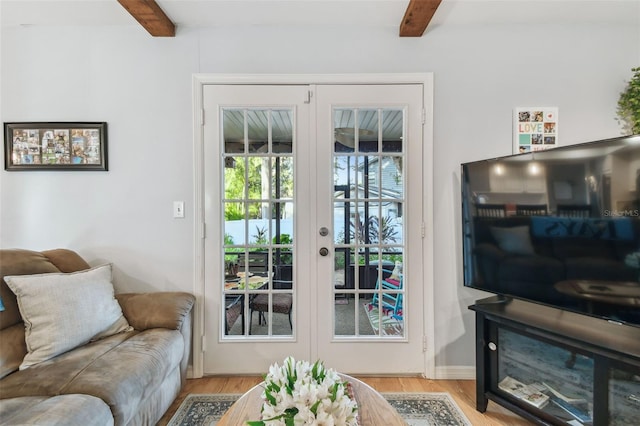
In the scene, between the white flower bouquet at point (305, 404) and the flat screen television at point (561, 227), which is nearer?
the white flower bouquet at point (305, 404)

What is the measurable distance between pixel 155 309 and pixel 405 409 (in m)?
1.68

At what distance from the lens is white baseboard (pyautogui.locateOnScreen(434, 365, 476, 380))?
2018 millimetres

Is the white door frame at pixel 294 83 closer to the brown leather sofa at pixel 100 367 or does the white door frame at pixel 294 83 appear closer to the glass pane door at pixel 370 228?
the glass pane door at pixel 370 228

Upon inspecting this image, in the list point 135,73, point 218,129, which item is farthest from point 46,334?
point 135,73

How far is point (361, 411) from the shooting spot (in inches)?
41.9

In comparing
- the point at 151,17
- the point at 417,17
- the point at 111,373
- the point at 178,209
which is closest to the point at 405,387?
the point at 111,373

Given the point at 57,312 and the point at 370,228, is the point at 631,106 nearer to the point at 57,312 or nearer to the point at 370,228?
the point at 370,228

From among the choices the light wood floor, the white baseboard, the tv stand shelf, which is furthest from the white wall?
the tv stand shelf

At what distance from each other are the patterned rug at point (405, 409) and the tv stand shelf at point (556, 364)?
0.19 meters

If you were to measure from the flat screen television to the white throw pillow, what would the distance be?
88.4 inches

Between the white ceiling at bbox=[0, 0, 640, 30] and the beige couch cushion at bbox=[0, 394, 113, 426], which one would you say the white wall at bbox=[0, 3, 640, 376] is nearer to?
the white ceiling at bbox=[0, 0, 640, 30]

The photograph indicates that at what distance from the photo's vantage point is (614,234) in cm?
127

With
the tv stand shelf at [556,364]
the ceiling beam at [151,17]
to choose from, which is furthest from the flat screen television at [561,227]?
the ceiling beam at [151,17]

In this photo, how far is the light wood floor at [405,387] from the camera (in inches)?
66.6
